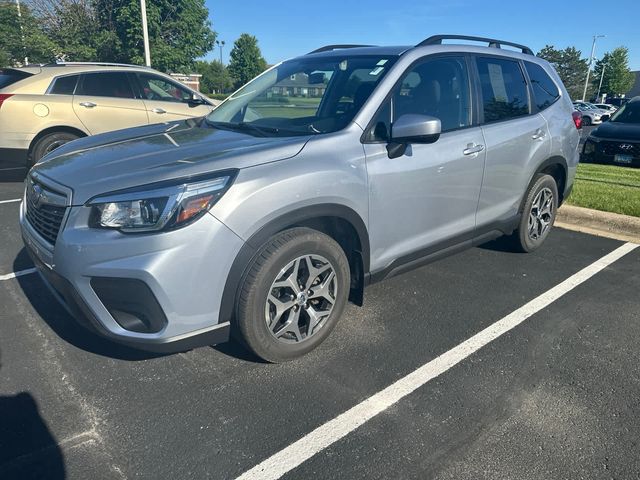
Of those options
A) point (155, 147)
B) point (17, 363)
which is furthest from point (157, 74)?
point (17, 363)

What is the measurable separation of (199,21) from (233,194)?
113ft

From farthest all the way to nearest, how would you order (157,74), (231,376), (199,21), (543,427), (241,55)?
(241,55), (199,21), (157,74), (231,376), (543,427)

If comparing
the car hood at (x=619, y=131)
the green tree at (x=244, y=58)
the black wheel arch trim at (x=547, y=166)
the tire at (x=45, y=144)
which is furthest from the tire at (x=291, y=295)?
the green tree at (x=244, y=58)

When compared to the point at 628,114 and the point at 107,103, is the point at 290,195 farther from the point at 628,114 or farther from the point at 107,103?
the point at 628,114

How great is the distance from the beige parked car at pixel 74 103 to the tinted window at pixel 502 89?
487 centimetres

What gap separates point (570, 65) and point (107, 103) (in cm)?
9903

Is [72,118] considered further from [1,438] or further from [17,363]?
[1,438]

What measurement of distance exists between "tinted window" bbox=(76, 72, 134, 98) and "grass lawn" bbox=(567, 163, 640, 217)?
6.69 m

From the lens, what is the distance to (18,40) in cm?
2170

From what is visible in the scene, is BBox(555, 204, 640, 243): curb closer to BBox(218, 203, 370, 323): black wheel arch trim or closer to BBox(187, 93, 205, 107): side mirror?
BBox(218, 203, 370, 323): black wheel arch trim

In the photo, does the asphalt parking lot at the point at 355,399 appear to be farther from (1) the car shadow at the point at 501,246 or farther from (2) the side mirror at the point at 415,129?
(2) the side mirror at the point at 415,129

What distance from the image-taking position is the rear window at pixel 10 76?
6828 millimetres

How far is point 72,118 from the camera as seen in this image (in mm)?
7090

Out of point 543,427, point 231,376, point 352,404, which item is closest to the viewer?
point 543,427
